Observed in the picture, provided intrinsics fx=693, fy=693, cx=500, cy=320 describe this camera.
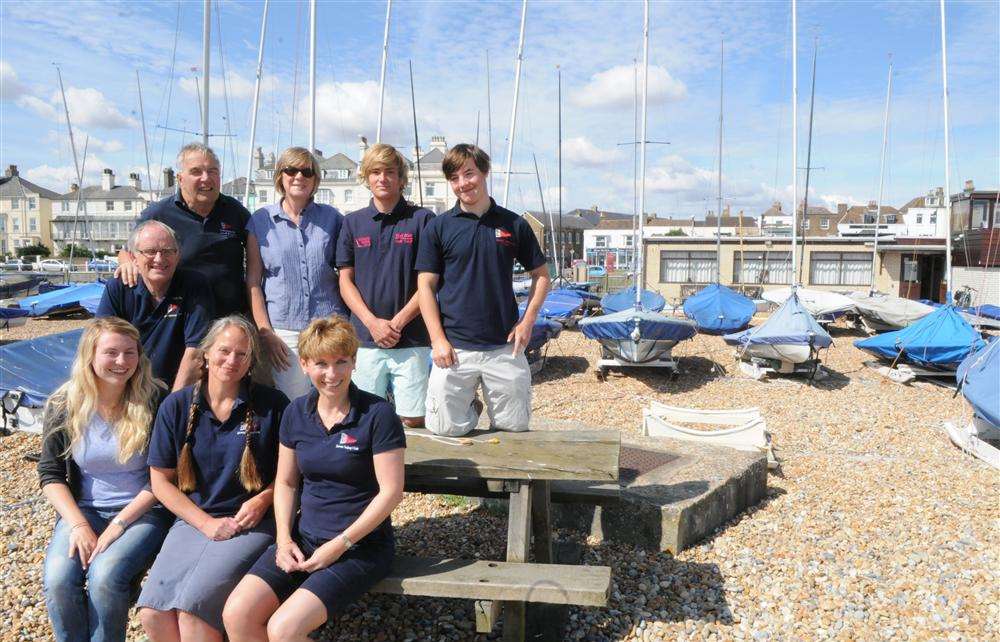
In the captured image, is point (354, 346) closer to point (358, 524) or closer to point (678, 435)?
point (358, 524)

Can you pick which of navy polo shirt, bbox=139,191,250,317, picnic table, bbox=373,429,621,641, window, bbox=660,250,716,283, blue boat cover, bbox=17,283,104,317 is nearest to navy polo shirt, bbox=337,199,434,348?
navy polo shirt, bbox=139,191,250,317

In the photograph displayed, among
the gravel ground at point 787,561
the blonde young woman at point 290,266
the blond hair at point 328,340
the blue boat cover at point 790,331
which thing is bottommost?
the gravel ground at point 787,561

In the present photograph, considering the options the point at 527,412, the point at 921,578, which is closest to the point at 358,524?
the point at 527,412

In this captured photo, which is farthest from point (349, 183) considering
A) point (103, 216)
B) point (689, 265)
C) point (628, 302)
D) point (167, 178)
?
point (628, 302)

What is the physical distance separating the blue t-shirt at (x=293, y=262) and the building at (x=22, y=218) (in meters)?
81.9

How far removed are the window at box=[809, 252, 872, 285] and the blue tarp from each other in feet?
81.0

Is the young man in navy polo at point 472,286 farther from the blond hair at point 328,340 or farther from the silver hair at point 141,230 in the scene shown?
the silver hair at point 141,230

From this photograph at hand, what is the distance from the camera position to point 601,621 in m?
3.74

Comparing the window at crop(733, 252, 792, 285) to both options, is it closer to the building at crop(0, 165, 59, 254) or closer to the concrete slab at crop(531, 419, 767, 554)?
the concrete slab at crop(531, 419, 767, 554)

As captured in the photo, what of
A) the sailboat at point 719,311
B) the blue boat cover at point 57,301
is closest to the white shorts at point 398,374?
the sailboat at point 719,311

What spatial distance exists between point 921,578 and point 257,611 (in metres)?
3.89

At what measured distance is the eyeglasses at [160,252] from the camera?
133 inches

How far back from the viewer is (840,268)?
3197 centimetres

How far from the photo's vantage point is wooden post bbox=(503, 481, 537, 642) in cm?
329
